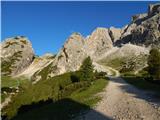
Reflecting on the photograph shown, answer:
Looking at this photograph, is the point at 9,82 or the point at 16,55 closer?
the point at 9,82

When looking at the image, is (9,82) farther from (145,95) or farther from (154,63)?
(145,95)

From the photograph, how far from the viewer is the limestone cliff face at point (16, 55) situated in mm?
156000

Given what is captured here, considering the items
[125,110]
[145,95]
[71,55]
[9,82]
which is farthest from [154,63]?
[9,82]

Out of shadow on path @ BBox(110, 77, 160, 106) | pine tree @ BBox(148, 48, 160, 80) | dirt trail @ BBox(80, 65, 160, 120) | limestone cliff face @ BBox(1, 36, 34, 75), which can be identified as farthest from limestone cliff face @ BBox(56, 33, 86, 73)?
dirt trail @ BBox(80, 65, 160, 120)

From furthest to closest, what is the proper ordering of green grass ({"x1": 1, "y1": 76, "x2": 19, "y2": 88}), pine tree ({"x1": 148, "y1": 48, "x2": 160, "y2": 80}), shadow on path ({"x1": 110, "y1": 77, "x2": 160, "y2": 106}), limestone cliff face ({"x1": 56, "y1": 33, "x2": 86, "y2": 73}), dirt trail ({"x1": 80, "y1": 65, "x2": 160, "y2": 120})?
limestone cliff face ({"x1": 56, "y1": 33, "x2": 86, "y2": 73}) → green grass ({"x1": 1, "y1": 76, "x2": 19, "y2": 88}) → pine tree ({"x1": 148, "y1": 48, "x2": 160, "y2": 80}) → shadow on path ({"x1": 110, "y1": 77, "x2": 160, "y2": 106}) → dirt trail ({"x1": 80, "y1": 65, "x2": 160, "y2": 120})

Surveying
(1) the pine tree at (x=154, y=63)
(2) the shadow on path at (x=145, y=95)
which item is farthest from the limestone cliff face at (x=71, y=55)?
(2) the shadow on path at (x=145, y=95)

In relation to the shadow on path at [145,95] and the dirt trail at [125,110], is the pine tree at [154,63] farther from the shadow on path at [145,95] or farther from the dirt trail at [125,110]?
the dirt trail at [125,110]

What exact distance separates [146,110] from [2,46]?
15002cm

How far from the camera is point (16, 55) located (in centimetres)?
16112

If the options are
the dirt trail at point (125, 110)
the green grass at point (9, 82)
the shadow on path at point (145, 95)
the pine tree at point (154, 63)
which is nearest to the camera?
the dirt trail at point (125, 110)

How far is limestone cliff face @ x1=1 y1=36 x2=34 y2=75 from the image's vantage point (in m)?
156

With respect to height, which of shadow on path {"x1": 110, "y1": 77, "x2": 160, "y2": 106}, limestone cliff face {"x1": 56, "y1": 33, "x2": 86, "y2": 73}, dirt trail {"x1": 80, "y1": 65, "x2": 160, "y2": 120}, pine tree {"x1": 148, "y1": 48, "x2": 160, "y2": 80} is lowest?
dirt trail {"x1": 80, "y1": 65, "x2": 160, "y2": 120}

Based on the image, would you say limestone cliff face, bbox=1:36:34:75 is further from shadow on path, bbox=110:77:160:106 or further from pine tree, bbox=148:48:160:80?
shadow on path, bbox=110:77:160:106

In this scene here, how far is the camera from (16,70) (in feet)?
514
